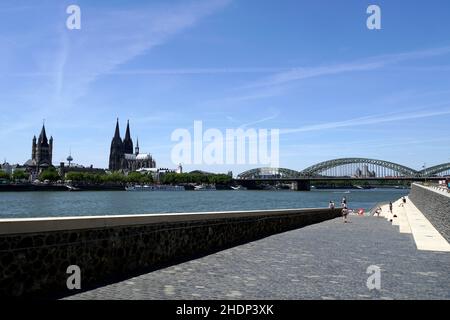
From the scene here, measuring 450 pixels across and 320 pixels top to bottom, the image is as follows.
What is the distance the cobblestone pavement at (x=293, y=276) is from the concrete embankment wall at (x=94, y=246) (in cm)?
58

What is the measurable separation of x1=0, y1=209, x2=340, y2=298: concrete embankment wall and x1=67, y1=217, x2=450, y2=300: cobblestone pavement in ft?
1.89

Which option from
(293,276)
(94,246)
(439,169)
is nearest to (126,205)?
(293,276)

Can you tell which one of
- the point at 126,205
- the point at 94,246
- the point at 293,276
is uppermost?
the point at 94,246

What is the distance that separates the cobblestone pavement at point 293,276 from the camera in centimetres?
831

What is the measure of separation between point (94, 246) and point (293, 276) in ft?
14.1

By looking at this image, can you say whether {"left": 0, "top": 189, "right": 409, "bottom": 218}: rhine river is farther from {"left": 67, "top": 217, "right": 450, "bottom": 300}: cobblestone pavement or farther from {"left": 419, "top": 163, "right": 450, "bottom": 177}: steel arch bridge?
{"left": 419, "top": 163, "right": 450, "bottom": 177}: steel arch bridge

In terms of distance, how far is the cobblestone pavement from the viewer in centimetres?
831

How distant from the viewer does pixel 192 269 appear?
10.6 metres

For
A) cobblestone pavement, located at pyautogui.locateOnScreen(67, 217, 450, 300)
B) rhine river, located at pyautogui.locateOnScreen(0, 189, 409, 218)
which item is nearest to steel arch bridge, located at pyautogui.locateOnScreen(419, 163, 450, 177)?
rhine river, located at pyautogui.locateOnScreen(0, 189, 409, 218)

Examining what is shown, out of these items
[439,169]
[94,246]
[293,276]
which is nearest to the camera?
[94,246]

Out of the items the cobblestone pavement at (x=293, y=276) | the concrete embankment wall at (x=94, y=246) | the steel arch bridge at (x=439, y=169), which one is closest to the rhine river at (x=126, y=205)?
the concrete embankment wall at (x=94, y=246)

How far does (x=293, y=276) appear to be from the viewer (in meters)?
10.1

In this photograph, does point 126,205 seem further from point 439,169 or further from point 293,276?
point 439,169
